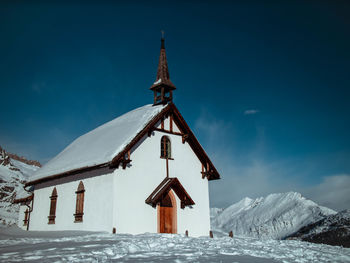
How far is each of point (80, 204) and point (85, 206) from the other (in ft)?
1.96

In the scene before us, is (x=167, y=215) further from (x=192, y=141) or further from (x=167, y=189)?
(x=192, y=141)

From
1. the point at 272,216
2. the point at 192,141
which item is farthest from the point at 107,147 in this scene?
the point at 272,216

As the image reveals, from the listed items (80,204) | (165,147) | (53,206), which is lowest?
(80,204)

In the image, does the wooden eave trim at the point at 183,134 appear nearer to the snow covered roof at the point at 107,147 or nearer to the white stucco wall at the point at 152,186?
the snow covered roof at the point at 107,147

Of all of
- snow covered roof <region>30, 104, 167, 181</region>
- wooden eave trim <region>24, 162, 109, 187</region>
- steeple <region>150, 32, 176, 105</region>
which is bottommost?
wooden eave trim <region>24, 162, 109, 187</region>

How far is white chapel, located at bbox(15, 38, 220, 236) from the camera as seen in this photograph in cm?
1595

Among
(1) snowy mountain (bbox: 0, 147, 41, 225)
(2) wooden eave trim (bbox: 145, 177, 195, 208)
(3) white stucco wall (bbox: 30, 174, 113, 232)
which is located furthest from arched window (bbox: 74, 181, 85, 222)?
(1) snowy mountain (bbox: 0, 147, 41, 225)

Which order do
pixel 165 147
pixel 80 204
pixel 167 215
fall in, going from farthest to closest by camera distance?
pixel 165 147 → pixel 80 204 → pixel 167 215

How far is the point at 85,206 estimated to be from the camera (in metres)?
17.2

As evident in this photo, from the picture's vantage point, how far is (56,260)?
6758 millimetres

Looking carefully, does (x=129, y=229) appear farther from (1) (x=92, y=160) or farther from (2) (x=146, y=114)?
(2) (x=146, y=114)

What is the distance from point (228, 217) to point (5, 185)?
35729 millimetres

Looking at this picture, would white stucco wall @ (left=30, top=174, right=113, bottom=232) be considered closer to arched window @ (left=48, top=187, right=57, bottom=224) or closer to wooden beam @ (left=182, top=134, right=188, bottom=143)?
arched window @ (left=48, top=187, right=57, bottom=224)

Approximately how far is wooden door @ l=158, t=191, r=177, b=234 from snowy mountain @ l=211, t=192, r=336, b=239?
921 inches
